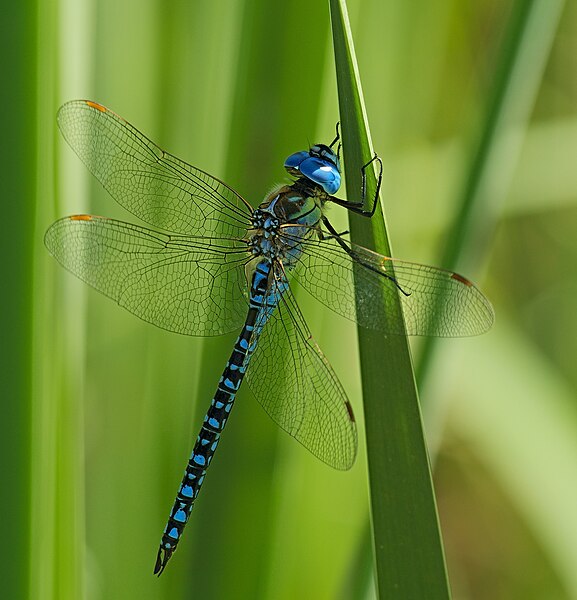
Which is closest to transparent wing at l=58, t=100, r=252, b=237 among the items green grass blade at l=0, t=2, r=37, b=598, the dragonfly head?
the dragonfly head

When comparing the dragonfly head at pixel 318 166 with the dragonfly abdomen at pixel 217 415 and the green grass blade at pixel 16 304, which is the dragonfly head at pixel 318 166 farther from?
the green grass blade at pixel 16 304

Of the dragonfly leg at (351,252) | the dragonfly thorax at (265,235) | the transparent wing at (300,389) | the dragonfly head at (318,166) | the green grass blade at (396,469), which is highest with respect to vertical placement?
the dragonfly head at (318,166)

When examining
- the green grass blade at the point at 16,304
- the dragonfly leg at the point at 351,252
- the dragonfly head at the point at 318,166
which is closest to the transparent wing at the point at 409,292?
the dragonfly leg at the point at 351,252

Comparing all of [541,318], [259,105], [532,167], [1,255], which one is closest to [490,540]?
[541,318]

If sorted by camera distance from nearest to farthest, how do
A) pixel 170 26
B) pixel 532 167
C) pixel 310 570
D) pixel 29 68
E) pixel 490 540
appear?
1. pixel 29 68
2. pixel 310 570
3. pixel 170 26
4. pixel 532 167
5. pixel 490 540

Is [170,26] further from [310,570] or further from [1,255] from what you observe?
[310,570]

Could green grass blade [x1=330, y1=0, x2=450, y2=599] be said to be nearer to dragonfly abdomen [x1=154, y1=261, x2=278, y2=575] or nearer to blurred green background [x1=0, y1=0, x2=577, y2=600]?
blurred green background [x1=0, y1=0, x2=577, y2=600]

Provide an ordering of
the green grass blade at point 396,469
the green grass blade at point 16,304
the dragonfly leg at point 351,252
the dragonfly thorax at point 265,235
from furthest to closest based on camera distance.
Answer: the dragonfly thorax at point 265,235, the dragonfly leg at point 351,252, the green grass blade at point 16,304, the green grass blade at point 396,469
